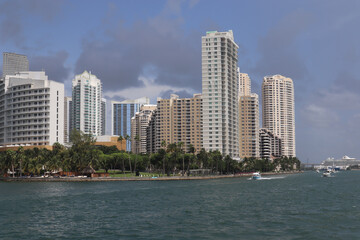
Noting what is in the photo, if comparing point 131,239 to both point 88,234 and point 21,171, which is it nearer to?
point 88,234

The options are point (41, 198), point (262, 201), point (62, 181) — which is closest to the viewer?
point (262, 201)

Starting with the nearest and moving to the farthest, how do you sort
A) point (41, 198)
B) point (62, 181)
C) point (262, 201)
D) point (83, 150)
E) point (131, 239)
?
1. point (131, 239)
2. point (262, 201)
3. point (41, 198)
4. point (62, 181)
5. point (83, 150)

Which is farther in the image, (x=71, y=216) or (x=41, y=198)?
(x=41, y=198)

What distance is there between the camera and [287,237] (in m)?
47.9

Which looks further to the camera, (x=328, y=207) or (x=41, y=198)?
(x=41, y=198)

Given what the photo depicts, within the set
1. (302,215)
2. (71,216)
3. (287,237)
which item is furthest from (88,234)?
(302,215)

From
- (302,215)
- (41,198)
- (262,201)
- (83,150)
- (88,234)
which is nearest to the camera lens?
(88,234)

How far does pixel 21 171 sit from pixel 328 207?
5302 inches

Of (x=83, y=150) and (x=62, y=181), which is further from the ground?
(x=83, y=150)

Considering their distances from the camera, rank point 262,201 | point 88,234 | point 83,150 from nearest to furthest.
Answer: point 88,234, point 262,201, point 83,150

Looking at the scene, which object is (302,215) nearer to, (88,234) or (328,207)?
(328,207)

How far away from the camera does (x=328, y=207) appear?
75.1 metres

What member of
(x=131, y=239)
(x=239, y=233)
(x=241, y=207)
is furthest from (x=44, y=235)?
(x=241, y=207)

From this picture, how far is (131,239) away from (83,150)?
14811cm
